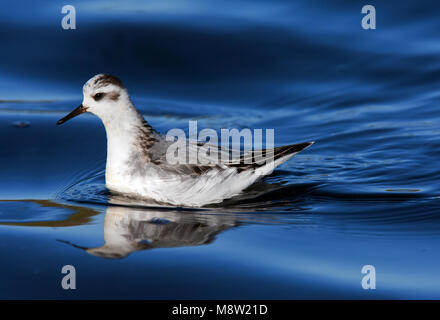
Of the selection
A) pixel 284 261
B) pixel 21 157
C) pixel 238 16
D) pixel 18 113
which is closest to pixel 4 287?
pixel 284 261

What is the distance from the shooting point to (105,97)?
777cm

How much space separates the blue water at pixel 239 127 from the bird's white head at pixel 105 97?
3.02ft

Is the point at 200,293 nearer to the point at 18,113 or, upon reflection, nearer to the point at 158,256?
the point at 158,256

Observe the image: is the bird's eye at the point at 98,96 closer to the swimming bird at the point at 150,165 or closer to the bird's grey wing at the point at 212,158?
the swimming bird at the point at 150,165

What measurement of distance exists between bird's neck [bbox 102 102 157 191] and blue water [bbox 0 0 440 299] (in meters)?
0.28

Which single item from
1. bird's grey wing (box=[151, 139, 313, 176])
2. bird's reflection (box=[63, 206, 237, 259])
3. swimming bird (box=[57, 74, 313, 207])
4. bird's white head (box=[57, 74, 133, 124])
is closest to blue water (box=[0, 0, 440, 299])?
bird's reflection (box=[63, 206, 237, 259])

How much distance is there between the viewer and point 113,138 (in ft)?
25.6

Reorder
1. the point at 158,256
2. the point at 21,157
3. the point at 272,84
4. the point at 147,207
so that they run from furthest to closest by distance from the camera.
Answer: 1. the point at 272,84
2. the point at 21,157
3. the point at 147,207
4. the point at 158,256

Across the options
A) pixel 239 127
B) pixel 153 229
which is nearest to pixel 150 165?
pixel 153 229

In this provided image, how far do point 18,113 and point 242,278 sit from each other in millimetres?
5873

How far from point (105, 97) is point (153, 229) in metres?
1.81

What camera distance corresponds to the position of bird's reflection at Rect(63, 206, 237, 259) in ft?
20.9

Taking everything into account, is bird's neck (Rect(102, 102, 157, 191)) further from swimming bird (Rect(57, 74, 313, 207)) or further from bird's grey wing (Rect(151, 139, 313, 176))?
bird's grey wing (Rect(151, 139, 313, 176))

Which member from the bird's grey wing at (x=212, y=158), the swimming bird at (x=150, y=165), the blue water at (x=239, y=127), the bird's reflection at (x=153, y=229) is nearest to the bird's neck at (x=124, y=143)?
the swimming bird at (x=150, y=165)
